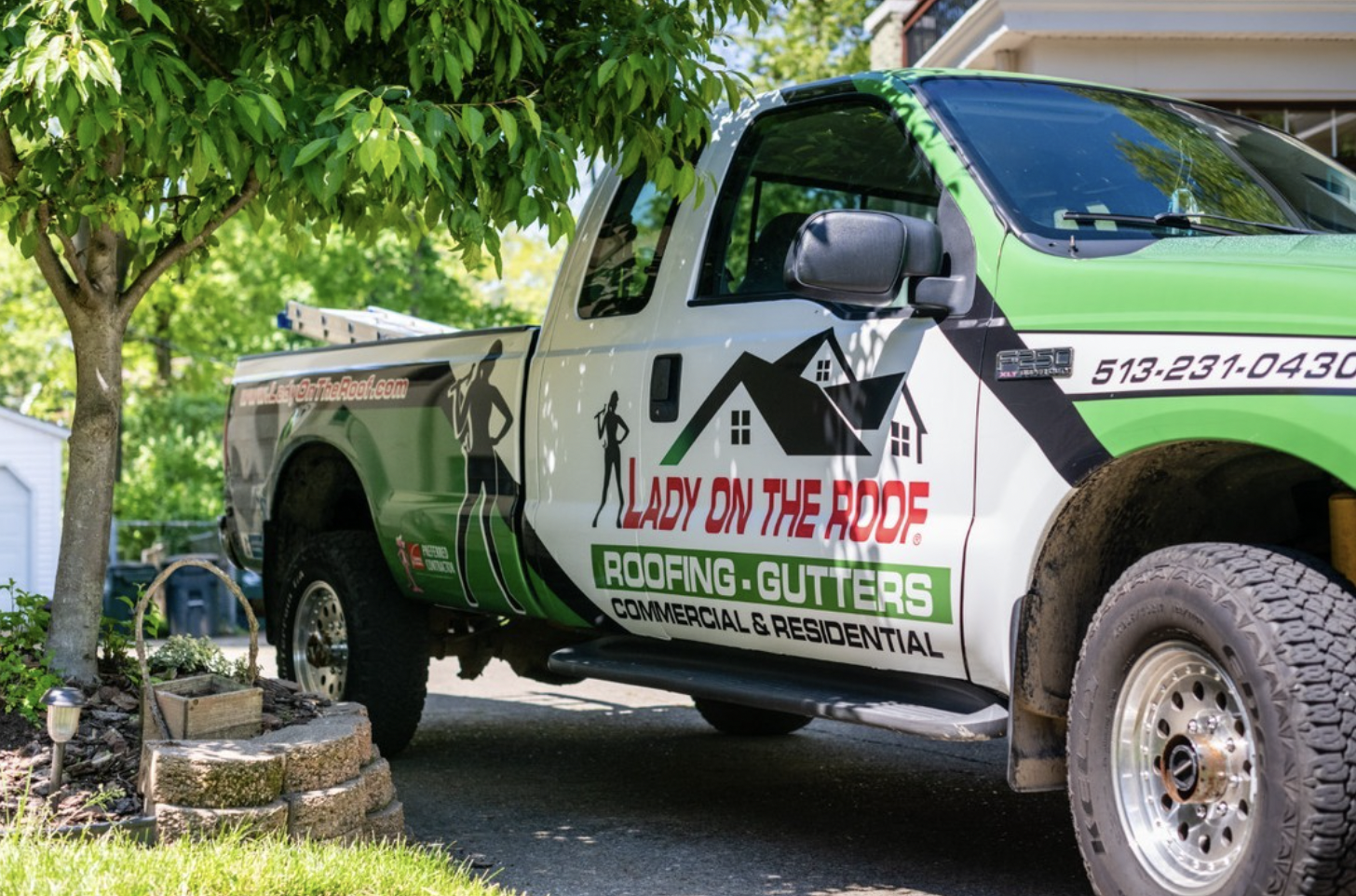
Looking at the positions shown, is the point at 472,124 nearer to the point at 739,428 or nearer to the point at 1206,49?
the point at 739,428

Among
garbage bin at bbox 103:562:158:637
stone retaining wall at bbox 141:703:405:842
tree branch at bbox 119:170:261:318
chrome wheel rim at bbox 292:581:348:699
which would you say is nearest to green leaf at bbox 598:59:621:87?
tree branch at bbox 119:170:261:318

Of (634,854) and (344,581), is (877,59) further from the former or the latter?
(634,854)

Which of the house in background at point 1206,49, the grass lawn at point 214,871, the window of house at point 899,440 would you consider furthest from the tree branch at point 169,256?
the house in background at point 1206,49

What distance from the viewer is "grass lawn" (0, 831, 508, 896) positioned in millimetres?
3727

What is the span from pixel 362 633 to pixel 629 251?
74.5 inches

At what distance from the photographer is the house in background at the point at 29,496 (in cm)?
1908

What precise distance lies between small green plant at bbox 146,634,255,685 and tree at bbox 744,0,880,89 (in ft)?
67.8

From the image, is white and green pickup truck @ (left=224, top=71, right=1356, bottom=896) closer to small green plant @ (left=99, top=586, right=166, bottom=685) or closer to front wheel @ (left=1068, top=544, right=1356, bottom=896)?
front wheel @ (left=1068, top=544, right=1356, bottom=896)

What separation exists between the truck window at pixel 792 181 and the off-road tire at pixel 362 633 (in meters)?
2.02

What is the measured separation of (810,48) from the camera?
1043 inches

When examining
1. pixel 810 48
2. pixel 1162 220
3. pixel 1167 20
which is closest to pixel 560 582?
pixel 1162 220

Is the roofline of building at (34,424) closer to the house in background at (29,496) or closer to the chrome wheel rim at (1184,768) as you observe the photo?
the house in background at (29,496)

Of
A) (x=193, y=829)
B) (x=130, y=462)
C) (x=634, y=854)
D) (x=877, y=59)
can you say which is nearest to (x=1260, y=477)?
(x=634, y=854)

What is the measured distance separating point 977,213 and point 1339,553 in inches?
48.9
